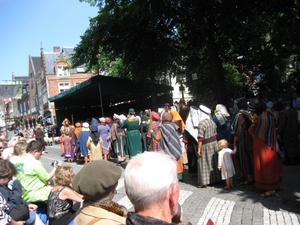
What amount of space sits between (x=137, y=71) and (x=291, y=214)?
13575 mm

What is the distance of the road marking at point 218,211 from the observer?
15.8 feet

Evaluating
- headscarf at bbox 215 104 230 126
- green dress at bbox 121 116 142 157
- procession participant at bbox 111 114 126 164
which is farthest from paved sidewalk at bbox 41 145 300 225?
procession participant at bbox 111 114 126 164

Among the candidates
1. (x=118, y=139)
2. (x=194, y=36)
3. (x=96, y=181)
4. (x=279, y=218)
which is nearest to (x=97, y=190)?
(x=96, y=181)

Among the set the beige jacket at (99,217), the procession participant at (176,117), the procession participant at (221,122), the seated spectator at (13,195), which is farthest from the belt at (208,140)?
the beige jacket at (99,217)

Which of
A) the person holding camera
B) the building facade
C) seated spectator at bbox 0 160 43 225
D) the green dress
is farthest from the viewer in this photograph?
the building facade

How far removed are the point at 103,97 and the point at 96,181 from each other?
20.9 metres

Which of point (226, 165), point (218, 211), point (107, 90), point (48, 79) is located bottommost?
point (218, 211)

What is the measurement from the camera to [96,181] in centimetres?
202

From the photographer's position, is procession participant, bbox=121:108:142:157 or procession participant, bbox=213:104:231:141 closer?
procession participant, bbox=213:104:231:141

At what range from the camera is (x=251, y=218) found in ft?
15.5

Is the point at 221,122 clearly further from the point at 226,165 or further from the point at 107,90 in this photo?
the point at 107,90

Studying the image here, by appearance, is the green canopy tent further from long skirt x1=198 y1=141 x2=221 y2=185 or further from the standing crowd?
long skirt x1=198 y1=141 x2=221 y2=185

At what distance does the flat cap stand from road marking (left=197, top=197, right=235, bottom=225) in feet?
10.3

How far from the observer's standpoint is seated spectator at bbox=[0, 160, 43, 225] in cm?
328
